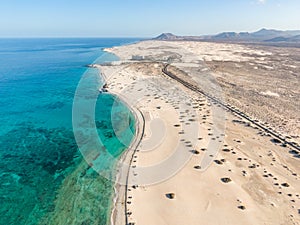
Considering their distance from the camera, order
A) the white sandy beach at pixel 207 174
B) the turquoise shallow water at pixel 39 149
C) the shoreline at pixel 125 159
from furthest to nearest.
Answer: the turquoise shallow water at pixel 39 149 < the shoreline at pixel 125 159 < the white sandy beach at pixel 207 174

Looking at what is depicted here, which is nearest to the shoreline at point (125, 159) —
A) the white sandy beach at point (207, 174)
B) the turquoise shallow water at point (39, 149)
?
the white sandy beach at point (207, 174)

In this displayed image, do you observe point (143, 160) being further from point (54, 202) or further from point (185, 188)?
point (54, 202)

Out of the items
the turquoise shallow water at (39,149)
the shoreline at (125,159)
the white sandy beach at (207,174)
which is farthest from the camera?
the turquoise shallow water at (39,149)

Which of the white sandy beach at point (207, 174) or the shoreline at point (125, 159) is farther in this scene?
the shoreline at point (125, 159)

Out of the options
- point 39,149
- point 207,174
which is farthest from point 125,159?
point 39,149

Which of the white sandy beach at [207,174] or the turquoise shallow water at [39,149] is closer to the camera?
the white sandy beach at [207,174]

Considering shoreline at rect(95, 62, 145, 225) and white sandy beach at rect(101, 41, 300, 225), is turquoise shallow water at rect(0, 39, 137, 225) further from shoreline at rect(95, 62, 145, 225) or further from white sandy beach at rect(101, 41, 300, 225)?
white sandy beach at rect(101, 41, 300, 225)

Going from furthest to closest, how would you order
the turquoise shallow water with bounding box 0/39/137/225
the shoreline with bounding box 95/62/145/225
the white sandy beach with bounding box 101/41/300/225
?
the turquoise shallow water with bounding box 0/39/137/225
the shoreline with bounding box 95/62/145/225
the white sandy beach with bounding box 101/41/300/225

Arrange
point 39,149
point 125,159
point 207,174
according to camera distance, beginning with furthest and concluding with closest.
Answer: point 39,149, point 125,159, point 207,174

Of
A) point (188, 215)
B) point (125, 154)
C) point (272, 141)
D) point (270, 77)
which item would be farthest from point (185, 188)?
point (270, 77)

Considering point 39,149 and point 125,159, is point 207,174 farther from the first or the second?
point 39,149

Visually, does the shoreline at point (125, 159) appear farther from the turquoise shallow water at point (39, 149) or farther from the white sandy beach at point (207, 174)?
the turquoise shallow water at point (39, 149)

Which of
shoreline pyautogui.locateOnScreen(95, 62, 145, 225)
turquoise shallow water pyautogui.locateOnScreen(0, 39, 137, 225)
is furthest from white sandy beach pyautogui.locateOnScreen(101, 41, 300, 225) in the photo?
turquoise shallow water pyautogui.locateOnScreen(0, 39, 137, 225)
